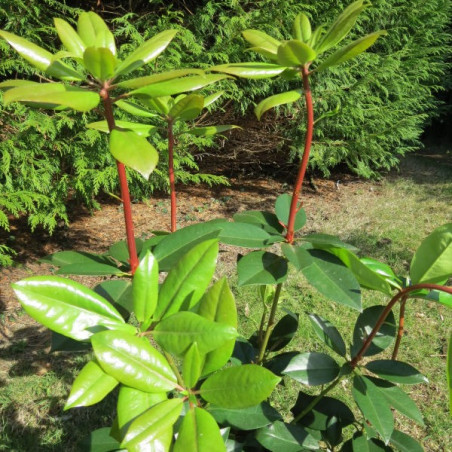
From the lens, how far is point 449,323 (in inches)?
128

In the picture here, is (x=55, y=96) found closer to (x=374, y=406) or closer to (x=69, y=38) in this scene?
(x=69, y=38)

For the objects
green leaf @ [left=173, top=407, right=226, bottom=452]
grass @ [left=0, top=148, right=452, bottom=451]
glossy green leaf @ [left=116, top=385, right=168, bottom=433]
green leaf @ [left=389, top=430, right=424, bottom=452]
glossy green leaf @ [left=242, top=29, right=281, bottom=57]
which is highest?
glossy green leaf @ [left=242, top=29, right=281, bottom=57]

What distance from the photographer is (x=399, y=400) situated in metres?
0.99

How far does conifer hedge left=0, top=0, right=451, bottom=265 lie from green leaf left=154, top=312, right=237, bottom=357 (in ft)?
8.57

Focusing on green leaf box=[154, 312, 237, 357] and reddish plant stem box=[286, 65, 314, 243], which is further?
reddish plant stem box=[286, 65, 314, 243]

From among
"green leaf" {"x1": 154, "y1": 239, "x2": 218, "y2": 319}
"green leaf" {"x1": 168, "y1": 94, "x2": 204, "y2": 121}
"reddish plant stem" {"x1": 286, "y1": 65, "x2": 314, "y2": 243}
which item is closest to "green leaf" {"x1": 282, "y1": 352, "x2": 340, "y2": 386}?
"reddish plant stem" {"x1": 286, "y1": 65, "x2": 314, "y2": 243}

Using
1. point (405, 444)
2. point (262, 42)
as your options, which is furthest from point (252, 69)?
point (405, 444)

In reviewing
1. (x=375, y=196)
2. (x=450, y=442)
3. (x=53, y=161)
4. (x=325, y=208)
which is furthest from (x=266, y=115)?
(x=450, y=442)

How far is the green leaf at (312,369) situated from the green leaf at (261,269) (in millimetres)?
322

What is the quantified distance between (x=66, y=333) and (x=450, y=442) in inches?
91.2

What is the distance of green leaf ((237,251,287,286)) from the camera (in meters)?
0.84

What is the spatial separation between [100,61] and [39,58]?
138 mm

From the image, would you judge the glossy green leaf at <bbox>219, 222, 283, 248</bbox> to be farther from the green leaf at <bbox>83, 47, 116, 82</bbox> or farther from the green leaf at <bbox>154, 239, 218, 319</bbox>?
the green leaf at <bbox>83, 47, 116, 82</bbox>

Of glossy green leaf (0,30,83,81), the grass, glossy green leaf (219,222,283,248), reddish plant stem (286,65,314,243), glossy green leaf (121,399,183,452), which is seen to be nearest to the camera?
glossy green leaf (121,399,183,452)
